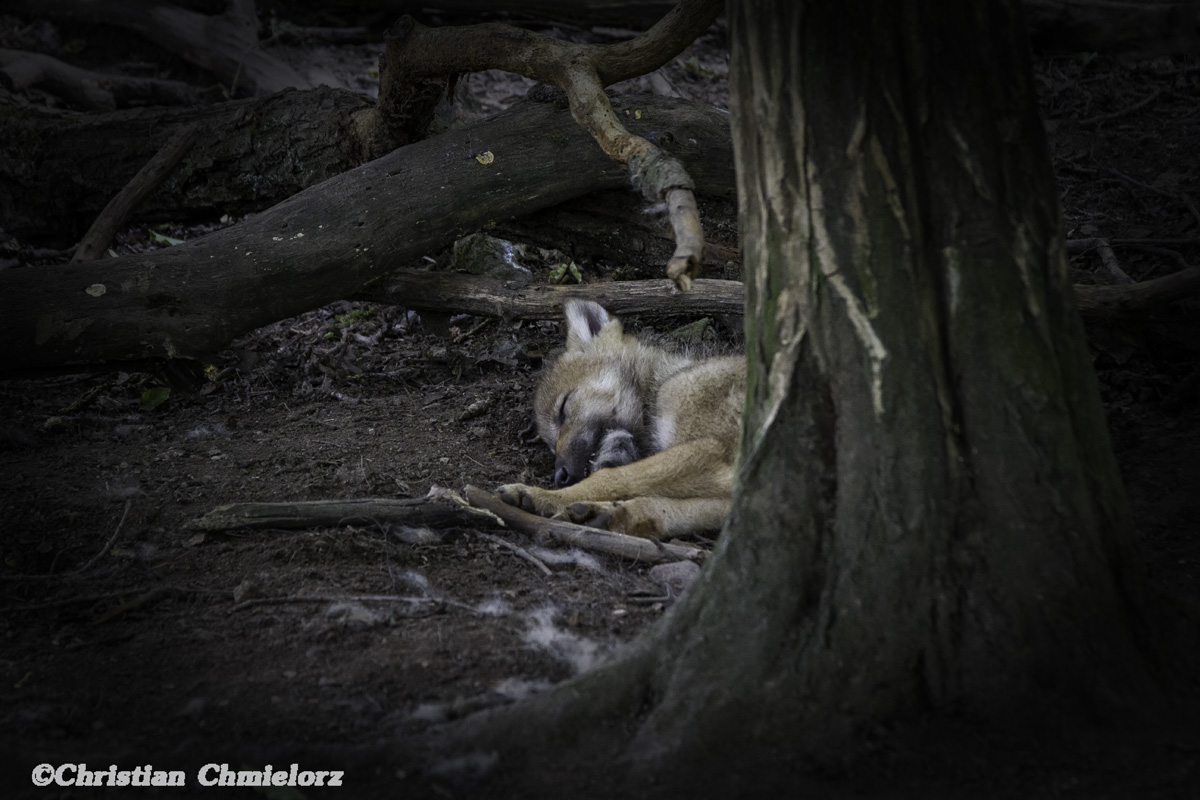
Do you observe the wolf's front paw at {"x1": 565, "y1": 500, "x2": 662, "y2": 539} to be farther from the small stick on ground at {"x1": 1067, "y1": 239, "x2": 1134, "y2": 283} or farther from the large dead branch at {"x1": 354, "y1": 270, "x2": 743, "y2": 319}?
the small stick on ground at {"x1": 1067, "y1": 239, "x2": 1134, "y2": 283}

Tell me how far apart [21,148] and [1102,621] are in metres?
6.31

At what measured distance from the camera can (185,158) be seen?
5.77 m

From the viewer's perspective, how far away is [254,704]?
2.46 metres

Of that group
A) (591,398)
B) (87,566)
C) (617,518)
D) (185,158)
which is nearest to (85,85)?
(185,158)

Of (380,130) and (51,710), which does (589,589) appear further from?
(380,130)

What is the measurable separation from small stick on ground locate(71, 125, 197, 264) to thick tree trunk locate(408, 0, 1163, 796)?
453 cm

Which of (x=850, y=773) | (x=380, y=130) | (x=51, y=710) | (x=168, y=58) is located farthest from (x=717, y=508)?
(x=168, y=58)

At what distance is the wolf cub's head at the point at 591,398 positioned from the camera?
478 cm

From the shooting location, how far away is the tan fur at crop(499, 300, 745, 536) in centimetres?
403

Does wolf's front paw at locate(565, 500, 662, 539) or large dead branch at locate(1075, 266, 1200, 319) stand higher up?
large dead branch at locate(1075, 266, 1200, 319)

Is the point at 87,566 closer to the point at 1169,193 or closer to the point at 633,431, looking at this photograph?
the point at 633,431

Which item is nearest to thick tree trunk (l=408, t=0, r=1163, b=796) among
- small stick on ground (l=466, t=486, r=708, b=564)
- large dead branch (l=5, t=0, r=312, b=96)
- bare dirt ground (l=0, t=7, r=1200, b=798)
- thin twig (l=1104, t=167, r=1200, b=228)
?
bare dirt ground (l=0, t=7, r=1200, b=798)

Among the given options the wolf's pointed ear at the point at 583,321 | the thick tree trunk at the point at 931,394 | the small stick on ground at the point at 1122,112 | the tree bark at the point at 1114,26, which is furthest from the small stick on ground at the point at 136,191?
the tree bark at the point at 1114,26

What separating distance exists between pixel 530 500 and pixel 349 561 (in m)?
0.86
